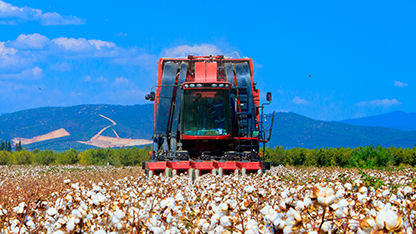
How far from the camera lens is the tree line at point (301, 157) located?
24672mm

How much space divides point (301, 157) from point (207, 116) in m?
15.8

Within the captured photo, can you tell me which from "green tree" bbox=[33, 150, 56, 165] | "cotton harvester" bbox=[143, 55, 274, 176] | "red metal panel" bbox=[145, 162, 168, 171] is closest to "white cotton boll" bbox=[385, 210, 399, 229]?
"red metal panel" bbox=[145, 162, 168, 171]

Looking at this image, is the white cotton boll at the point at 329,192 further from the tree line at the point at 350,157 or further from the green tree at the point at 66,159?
the green tree at the point at 66,159

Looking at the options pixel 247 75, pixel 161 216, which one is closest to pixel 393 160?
pixel 247 75

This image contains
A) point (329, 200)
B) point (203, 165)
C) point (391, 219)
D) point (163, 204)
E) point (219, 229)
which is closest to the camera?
point (391, 219)

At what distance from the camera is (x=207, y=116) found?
1592 centimetres

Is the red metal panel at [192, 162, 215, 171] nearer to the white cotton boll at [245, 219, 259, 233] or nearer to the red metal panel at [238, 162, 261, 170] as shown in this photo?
the red metal panel at [238, 162, 261, 170]

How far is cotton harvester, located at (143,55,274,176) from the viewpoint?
15.5 meters

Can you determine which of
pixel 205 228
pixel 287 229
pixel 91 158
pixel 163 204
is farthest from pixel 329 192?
pixel 91 158

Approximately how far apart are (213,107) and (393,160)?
13.9 meters

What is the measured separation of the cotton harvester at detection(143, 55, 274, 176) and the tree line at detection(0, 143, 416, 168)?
5864 millimetres

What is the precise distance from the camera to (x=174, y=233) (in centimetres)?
348

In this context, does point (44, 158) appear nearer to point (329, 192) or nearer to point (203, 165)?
point (203, 165)

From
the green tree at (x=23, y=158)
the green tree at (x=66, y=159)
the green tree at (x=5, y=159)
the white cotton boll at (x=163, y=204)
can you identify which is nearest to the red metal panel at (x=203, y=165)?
the white cotton boll at (x=163, y=204)
